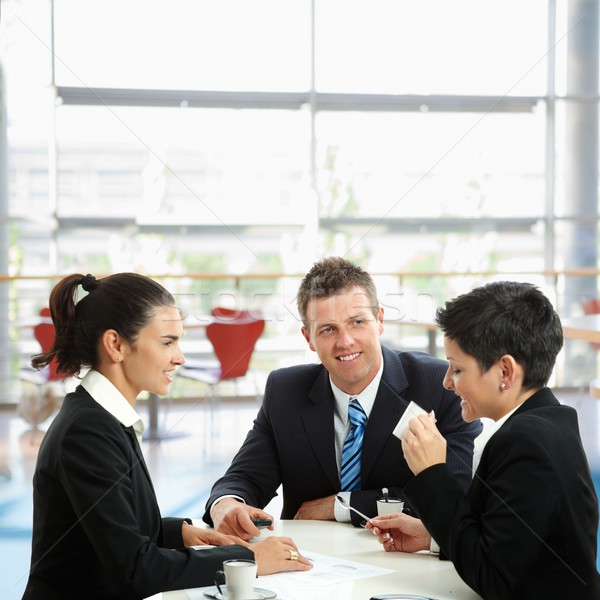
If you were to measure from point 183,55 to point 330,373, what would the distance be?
4771 millimetres

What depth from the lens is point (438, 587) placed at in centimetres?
110

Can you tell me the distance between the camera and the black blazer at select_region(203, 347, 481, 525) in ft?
5.10

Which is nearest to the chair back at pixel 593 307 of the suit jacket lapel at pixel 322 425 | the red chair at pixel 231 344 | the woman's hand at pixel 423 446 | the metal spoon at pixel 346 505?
the red chair at pixel 231 344

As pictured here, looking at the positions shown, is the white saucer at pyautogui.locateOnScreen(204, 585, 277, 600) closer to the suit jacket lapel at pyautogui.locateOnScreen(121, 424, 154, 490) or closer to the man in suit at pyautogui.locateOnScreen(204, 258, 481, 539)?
the suit jacket lapel at pyautogui.locateOnScreen(121, 424, 154, 490)

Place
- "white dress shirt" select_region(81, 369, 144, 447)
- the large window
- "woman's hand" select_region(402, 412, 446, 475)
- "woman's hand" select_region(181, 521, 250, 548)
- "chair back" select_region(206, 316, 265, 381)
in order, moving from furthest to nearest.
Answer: the large window
"chair back" select_region(206, 316, 265, 381)
"woman's hand" select_region(181, 521, 250, 548)
"white dress shirt" select_region(81, 369, 144, 447)
"woman's hand" select_region(402, 412, 446, 475)

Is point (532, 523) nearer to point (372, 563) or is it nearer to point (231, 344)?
point (372, 563)

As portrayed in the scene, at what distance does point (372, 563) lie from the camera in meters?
1.21

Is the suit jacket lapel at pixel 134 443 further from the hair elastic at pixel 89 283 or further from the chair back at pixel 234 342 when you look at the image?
the chair back at pixel 234 342

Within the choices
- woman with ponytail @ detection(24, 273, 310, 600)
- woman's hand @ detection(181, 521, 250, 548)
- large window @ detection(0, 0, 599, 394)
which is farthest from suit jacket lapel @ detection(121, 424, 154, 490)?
large window @ detection(0, 0, 599, 394)

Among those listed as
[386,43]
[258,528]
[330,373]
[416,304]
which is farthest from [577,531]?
[386,43]

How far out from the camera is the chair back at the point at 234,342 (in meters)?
4.06

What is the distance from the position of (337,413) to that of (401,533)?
1.29 ft

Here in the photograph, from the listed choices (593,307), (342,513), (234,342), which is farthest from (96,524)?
(593,307)

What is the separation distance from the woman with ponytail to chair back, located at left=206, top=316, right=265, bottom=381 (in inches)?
106
